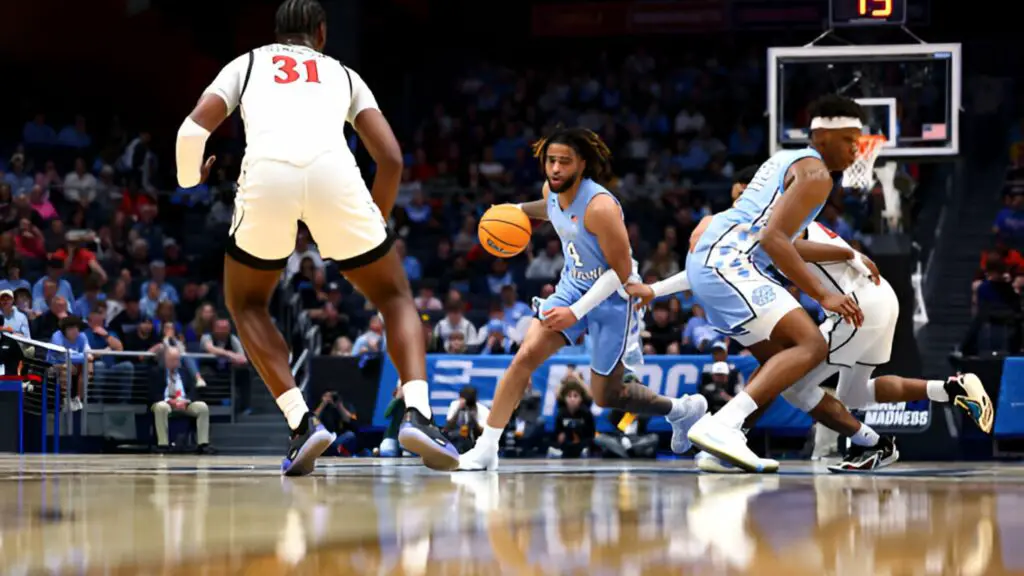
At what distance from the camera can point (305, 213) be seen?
16.7 ft

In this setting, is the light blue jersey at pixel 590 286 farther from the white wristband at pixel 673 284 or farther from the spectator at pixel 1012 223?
the spectator at pixel 1012 223

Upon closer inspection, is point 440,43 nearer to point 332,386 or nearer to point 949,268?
point 949,268

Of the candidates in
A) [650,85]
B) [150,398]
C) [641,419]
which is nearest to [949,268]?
[650,85]

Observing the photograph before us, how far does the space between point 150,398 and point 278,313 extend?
8.92ft

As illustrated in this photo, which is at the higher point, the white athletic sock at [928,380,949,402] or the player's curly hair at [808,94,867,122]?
the player's curly hair at [808,94,867,122]

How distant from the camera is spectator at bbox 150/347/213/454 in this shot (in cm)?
1320

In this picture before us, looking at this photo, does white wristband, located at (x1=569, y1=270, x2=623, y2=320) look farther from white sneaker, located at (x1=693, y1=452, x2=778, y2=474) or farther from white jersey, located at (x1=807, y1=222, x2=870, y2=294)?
white jersey, located at (x1=807, y1=222, x2=870, y2=294)

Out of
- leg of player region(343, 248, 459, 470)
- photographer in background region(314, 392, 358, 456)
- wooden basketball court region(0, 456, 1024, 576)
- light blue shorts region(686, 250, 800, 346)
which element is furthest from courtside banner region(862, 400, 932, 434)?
leg of player region(343, 248, 459, 470)

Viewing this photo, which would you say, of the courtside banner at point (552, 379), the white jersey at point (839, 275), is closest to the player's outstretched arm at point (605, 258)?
the white jersey at point (839, 275)

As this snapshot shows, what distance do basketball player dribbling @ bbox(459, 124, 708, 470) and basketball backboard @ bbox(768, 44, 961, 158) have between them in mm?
6642

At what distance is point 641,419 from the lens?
1202 cm

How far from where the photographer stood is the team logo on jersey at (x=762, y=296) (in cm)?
607

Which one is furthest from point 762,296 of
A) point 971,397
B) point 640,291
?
point 971,397

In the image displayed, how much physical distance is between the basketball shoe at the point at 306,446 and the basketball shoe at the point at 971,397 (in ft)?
10.1
